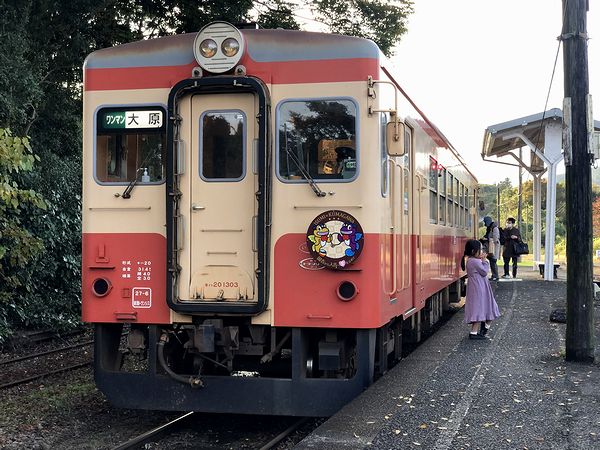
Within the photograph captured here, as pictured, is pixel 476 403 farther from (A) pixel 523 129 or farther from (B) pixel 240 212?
(A) pixel 523 129

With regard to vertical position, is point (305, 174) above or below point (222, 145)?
below

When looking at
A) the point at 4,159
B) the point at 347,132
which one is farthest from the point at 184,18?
the point at 347,132

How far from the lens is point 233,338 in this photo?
6.55 metres

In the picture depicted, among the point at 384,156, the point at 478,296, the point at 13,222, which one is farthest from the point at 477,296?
the point at 13,222

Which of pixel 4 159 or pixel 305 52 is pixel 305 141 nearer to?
pixel 305 52

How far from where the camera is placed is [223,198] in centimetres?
664

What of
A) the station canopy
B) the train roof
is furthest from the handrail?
the station canopy

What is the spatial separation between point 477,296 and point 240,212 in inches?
192

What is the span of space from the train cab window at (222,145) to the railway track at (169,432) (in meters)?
2.16

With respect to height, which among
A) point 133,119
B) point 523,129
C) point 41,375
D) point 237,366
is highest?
point 523,129

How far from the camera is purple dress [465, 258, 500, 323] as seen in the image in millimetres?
10312

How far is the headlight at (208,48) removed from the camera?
6.58 m

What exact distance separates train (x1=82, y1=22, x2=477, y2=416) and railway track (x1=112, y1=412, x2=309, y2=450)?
9.5 inches

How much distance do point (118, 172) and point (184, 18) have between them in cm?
903
